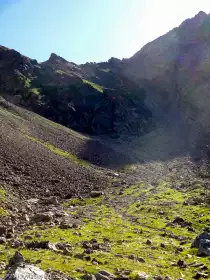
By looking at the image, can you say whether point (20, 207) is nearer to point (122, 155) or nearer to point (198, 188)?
point (198, 188)

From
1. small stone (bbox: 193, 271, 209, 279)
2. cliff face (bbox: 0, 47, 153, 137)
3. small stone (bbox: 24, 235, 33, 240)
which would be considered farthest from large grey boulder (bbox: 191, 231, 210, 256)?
cliff face (bbox: 0, 47, 153, 137)

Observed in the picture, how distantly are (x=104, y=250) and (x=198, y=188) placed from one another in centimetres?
4553

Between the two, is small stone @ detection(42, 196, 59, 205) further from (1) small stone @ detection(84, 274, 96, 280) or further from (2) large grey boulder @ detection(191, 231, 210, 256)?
(1) small stone @ detection(84, 274, 96, 280)

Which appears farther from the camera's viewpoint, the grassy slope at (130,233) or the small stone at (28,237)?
the small stone at (28,237)

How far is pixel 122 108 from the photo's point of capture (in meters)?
187

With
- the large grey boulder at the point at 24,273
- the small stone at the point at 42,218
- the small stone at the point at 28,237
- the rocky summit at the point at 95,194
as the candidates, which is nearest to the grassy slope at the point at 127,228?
the rocky summit at the point at 95,194

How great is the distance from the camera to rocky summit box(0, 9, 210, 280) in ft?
79.4

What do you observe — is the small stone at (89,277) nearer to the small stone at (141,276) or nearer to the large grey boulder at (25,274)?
the large grey boulder at (25,274)

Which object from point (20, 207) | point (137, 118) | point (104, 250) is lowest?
point (20, 207)

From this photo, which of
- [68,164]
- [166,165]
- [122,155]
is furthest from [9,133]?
[166,165]

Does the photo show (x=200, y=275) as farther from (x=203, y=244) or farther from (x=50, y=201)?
(x=50, y=201)

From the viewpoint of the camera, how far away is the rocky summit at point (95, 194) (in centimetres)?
2419

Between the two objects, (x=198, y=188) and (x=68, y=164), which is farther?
(x=68, y=164)

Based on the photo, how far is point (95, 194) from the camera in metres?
63.8
